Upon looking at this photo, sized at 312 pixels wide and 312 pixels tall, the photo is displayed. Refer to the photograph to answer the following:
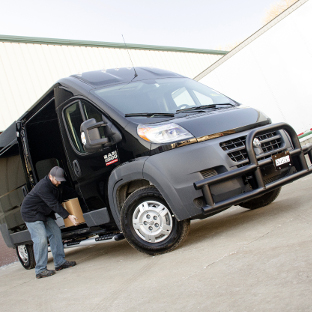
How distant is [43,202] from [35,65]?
970cm

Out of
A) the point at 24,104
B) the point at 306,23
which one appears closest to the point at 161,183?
the point at 306,23

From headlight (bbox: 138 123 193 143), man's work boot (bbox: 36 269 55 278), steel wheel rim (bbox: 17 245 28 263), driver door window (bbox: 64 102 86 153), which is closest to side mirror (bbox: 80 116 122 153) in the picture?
headlight (bbox: 138 123 193 143)

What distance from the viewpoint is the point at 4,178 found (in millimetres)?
7457

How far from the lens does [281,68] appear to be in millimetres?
8414

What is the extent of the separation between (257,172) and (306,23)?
4726 mm

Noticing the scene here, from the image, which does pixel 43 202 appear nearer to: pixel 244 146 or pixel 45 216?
pixel 45 216

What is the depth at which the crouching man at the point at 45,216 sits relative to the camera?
576 cm

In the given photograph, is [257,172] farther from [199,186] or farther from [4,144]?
[4,144]

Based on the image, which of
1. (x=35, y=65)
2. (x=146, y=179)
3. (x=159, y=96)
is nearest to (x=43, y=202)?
(x=146, y=179)

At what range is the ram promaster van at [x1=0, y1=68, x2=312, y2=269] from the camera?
13.9 ft

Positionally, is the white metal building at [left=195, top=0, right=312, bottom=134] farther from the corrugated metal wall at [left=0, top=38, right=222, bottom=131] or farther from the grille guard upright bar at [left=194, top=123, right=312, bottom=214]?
the corrugated metal wall at [left=0, top=38, right=222, bottom=131]

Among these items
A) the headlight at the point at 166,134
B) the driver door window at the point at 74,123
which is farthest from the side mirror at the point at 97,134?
the driver door window at the point at 74,123

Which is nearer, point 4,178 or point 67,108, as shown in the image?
point 67,108

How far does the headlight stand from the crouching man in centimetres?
190
